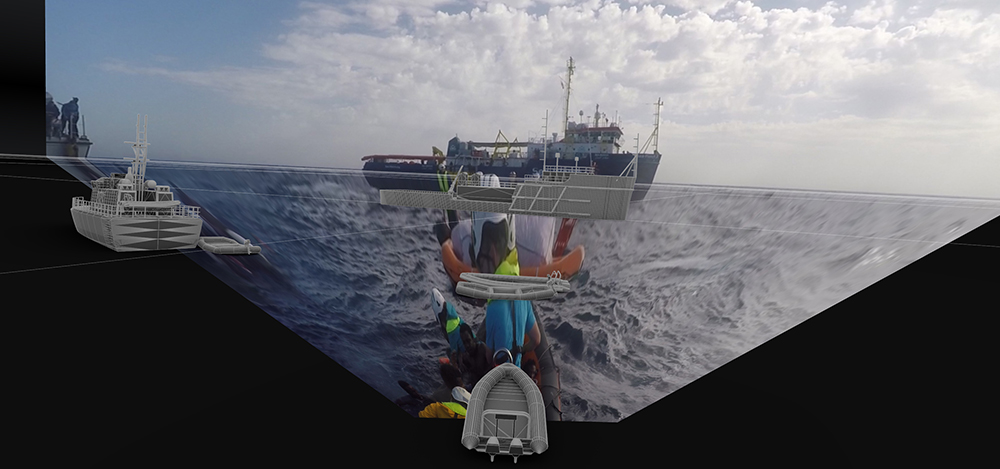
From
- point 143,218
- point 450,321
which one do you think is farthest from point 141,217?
point 450,321

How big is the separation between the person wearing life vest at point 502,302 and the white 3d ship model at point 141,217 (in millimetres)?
6409

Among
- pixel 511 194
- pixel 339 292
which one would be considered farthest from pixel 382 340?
pixel 511 194

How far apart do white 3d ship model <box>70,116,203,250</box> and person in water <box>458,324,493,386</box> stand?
697 cm

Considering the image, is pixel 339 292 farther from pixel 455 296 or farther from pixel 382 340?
pixel 455 296

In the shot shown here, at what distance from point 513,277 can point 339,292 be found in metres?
5.19

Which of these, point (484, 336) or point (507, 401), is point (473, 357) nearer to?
point (484, 336)

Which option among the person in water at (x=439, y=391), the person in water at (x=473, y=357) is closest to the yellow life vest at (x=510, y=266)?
the person in water at (x=473, y=357)

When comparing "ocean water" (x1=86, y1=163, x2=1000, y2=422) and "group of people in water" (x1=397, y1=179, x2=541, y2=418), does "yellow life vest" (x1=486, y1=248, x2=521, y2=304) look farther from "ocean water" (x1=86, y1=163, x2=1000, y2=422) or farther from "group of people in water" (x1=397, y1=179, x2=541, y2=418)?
"ocean water" (x1=86, y1=163, x2=1000, y2=422)

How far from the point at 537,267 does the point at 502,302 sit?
163 cm

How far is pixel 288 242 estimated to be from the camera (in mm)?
13461

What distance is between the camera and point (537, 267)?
42.9ft

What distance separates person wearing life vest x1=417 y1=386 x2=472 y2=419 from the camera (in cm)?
1336

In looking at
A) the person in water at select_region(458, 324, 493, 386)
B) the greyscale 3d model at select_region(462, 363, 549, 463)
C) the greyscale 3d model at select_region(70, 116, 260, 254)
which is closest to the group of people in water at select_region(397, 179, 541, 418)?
the person in water at select_region(458, 324, 493, 386)

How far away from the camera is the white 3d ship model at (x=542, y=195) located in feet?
35.3
